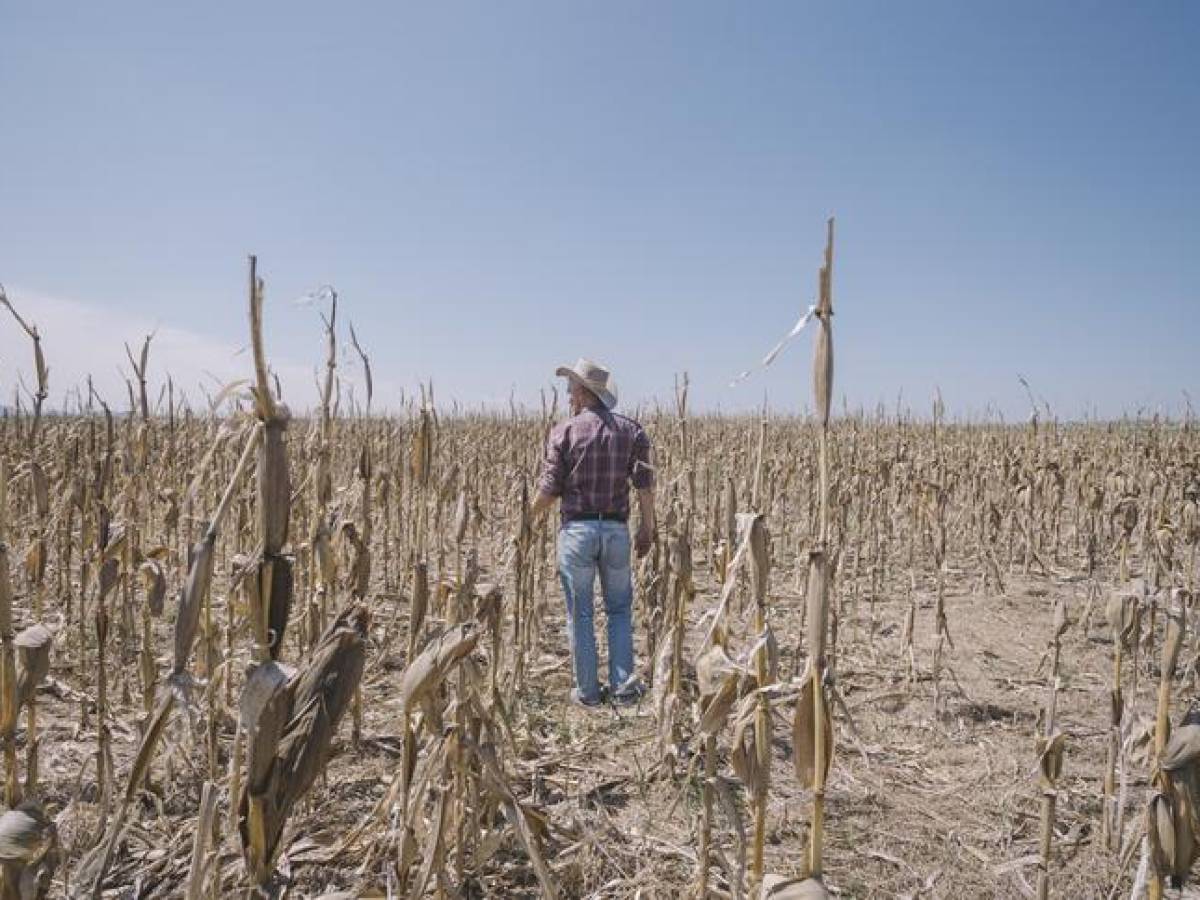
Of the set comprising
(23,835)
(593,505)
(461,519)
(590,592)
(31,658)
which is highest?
(461,519)

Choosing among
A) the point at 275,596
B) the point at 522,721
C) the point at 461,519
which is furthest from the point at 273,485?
the point at 522,721

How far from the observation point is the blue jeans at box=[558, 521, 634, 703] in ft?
14.5

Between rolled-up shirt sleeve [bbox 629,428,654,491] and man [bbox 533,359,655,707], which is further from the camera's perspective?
rolled-up shirt sleeve [bbox 629,428,654,491]

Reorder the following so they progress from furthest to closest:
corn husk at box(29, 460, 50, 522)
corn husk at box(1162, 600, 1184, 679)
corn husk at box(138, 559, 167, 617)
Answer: corn husk at box(29, 460, 50, 522) < corn husk at box(138, 559, 167, 617) < corn husk at box(1162, 600, 1184, 679)

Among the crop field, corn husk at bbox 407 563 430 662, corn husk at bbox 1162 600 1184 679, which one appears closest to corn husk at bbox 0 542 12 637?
the crop field

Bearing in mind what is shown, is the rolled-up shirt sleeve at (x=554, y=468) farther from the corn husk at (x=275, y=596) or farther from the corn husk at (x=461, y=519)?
the corn husk at (x=275, y=596)

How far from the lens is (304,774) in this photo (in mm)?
1009

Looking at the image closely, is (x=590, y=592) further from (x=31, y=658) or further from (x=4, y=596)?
(x=4, y=596)

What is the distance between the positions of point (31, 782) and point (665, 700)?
208cm

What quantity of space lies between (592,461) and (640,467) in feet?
1.16

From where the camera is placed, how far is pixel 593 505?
4449 mm

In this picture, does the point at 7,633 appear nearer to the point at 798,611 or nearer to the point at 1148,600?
the point at 1148,600

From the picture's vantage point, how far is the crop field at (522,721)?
109 cm

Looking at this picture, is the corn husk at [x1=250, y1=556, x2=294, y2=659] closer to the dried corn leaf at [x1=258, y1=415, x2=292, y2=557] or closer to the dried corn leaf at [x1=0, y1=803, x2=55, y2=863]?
the dried corn leaf at [x1=258, y1=415, x2=292, y2=557]
